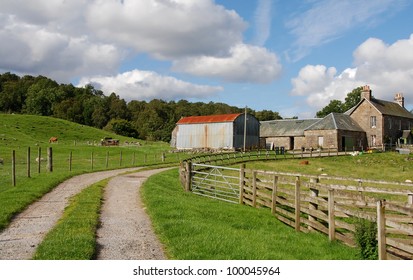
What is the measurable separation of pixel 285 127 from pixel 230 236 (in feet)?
209

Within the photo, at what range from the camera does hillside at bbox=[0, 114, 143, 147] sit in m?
66.4

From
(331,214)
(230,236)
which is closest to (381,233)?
(331,214)

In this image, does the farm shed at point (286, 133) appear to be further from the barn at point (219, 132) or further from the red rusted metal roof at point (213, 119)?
the red rusted metal roof at point (213, 119)

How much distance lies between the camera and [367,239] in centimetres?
978

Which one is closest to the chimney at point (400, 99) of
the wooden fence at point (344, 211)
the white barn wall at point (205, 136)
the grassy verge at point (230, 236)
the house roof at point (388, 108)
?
the house roof at point (388, 108)

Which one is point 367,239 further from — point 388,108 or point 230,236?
point 388,108

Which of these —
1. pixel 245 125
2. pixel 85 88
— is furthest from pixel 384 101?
pixel 85 88

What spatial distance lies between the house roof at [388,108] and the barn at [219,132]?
63.7 feet

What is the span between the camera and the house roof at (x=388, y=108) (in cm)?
6812

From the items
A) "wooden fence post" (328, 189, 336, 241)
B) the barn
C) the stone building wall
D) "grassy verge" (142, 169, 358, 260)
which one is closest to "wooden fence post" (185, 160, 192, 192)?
"grassy verge" (142, 169, 358, 260)

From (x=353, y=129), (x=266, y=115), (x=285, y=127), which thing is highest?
(x=266, y=115)

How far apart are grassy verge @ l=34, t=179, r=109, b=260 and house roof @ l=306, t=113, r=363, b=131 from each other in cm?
5324

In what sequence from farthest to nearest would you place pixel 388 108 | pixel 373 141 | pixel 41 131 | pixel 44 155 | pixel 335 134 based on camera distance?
1. pixel 41 131
2. pixel 388 108
3. pixel 373 141
4. pixel 335 134
5. pixel 44 155
